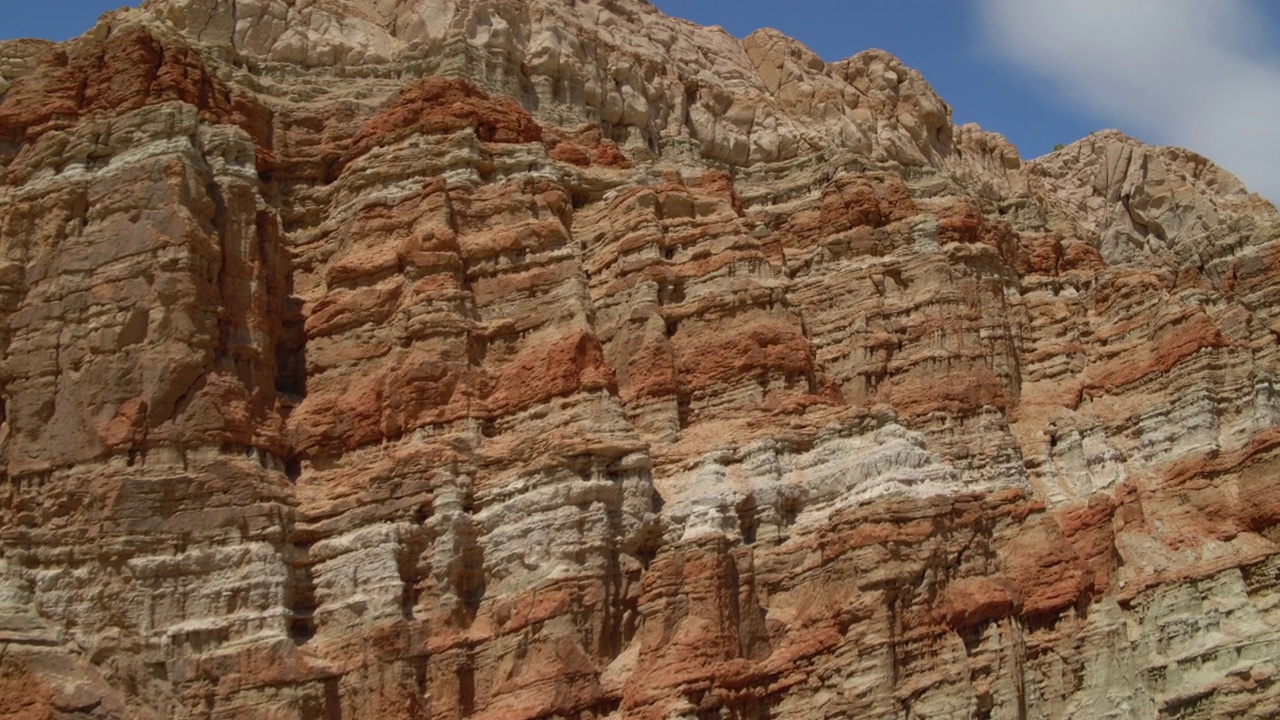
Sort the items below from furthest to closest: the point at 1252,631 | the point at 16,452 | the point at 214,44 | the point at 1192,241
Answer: the point at 1192,241, the point at 214,44, the point at 1252,631, the point at 16,452

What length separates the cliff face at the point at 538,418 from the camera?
3484cm

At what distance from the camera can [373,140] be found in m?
45.6

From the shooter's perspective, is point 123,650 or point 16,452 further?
point 16,452

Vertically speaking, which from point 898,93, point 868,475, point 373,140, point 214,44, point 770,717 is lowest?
point 770,717

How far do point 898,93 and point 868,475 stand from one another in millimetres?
36456

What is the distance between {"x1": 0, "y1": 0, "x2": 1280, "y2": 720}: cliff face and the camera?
34.8 meters

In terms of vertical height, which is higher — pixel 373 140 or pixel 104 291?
pixel 373 140

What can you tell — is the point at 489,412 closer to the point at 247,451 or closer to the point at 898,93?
the point at 247,451

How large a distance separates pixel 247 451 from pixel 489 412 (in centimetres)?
601

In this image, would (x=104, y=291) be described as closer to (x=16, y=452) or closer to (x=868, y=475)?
(x=16, y=452)

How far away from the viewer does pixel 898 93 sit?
234 ft

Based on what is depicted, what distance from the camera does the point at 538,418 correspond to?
128ft

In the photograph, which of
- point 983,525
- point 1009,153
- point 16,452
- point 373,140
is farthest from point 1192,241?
point 16,452

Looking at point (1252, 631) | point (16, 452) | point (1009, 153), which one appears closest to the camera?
point (16, 452)
